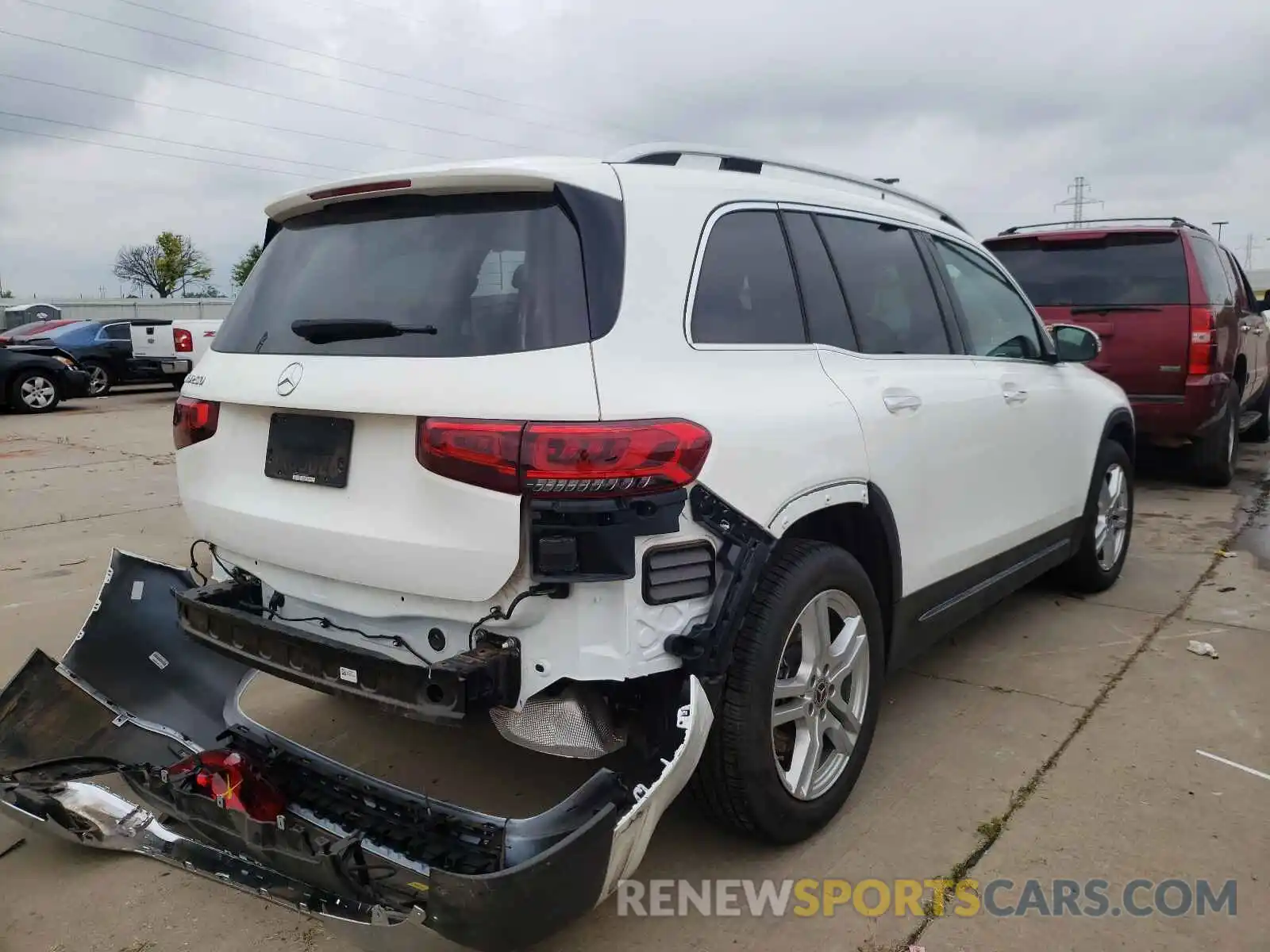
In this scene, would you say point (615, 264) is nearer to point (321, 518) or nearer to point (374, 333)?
point (374, 333)

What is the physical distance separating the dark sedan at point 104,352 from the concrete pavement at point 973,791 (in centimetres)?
1441

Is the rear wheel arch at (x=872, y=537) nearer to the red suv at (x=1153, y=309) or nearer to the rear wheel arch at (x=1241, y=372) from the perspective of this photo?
the red suv at (x=1153, y=309)

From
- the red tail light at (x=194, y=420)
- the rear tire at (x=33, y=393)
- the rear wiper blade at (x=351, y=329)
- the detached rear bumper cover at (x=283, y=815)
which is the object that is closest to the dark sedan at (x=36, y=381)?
the rear tire at (x=33, y=393)

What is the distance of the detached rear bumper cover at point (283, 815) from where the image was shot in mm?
2062

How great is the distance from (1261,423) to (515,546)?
38.0ft

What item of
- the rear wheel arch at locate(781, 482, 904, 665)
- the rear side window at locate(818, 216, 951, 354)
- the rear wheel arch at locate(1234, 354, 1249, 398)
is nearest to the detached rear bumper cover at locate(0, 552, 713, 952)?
the rear wheel arch at locate(781, 482, 904, 665)

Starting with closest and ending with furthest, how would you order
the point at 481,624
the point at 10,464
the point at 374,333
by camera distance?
the point at 481,624, the point at 374,333, the point at 10,464

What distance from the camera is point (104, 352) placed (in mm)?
18469

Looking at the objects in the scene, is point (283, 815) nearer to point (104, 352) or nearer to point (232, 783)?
point (232, 783)

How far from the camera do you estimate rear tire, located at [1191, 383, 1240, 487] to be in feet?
25.5

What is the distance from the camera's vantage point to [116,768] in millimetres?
2908

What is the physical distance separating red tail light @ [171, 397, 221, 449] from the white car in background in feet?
49.1

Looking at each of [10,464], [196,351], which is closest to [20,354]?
[196,351]

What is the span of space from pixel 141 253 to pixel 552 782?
7366cm
